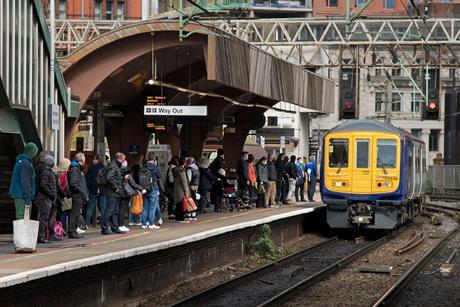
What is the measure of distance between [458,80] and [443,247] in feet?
198

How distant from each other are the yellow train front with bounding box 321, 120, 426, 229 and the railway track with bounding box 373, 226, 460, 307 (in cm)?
389

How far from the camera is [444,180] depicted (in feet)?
185

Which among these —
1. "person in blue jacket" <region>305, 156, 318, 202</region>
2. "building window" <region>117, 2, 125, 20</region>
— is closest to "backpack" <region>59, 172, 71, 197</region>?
"person in blue jacket" <region>305, 156, 318, 202</region>

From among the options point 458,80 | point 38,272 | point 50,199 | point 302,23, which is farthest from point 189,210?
point 458,80

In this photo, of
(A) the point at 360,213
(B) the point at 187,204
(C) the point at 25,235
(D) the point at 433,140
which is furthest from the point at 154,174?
(D) the point at 433,140

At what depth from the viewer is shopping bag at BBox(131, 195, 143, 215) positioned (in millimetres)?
18594

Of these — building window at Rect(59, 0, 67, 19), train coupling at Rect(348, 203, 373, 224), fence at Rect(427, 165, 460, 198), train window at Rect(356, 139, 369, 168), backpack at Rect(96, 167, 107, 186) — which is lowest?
fence at Rect(427, 165, 460, 198)

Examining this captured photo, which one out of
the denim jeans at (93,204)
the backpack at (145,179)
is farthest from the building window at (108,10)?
the backpack at (145,179)

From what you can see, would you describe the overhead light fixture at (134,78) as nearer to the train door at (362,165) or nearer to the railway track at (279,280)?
the train door at (362,165)

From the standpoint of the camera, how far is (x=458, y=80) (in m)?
79.6

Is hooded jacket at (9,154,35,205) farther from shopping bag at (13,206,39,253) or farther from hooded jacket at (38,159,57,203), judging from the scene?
hooded jacket at (38,159,57,203)

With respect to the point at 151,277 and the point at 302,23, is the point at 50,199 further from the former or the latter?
the point at 302,23

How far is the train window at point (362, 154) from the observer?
24.3m

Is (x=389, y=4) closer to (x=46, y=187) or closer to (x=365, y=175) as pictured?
(x=365, y=175)
